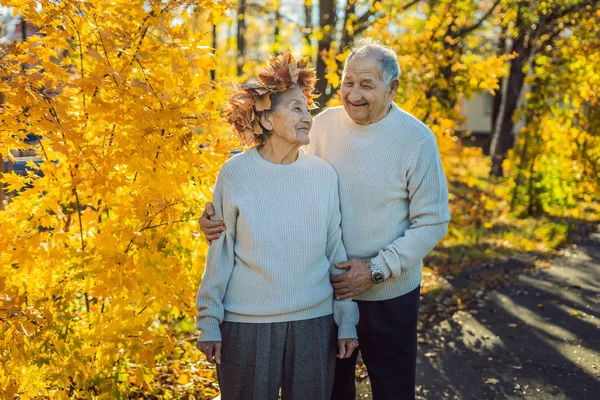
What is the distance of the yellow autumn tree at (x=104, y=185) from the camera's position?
281 cm

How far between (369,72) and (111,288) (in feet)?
4.88

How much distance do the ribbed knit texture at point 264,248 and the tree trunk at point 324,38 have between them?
4.30 metres

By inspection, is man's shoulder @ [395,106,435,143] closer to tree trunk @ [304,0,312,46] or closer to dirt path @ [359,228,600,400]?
dirt path @ [359,228,600,400]

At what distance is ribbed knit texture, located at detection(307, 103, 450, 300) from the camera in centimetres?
272

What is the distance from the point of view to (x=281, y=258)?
8.19 ft


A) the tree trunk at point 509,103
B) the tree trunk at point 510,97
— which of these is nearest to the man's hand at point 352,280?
the tree trunk at point 509,103

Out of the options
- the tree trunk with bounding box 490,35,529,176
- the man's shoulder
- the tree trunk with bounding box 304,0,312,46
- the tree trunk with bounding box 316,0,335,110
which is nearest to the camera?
the man's shoulder

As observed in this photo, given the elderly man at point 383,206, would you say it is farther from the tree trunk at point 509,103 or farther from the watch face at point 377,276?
the tree trunk at point 509,103

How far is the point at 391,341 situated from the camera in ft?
9.42

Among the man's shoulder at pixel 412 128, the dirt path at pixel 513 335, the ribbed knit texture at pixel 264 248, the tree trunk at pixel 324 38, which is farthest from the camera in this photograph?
the tree trunk at pixel 324 38

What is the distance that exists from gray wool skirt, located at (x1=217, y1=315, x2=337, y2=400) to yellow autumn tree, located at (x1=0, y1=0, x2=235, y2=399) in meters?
0.62

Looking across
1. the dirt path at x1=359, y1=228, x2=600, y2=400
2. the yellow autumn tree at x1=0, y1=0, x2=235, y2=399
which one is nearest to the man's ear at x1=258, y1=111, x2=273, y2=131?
the yellow autumn tree at x1=0, y1=0, x2=235, y2=399

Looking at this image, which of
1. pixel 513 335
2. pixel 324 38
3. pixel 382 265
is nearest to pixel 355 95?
pixel 382 265

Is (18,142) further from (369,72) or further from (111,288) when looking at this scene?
(369,72)
